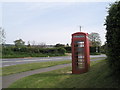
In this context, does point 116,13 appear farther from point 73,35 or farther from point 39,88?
point 73,35

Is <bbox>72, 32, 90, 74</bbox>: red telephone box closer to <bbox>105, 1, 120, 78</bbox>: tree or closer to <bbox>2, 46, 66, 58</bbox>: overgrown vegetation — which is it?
<bbox>105, 1, 120, 78</bbox>: tree

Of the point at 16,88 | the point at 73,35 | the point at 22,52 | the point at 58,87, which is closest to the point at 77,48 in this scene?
the point at 73,35

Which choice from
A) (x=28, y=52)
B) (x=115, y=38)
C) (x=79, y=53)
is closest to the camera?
(x=115, y=38)

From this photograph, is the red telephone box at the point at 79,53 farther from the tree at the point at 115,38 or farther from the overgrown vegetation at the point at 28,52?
the overgrown vegetation at the point at 28,52

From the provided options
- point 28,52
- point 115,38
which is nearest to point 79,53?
point 115,38

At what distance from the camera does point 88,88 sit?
5.96m

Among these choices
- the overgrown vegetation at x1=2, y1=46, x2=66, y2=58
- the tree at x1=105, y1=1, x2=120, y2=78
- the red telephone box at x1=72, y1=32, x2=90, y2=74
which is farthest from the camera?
the overgrown vegetation at x1=2, y1=46, x2=66, y2=58

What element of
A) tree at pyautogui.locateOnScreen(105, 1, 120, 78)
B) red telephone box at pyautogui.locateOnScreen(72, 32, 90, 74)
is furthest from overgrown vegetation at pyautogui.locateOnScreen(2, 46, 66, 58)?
tree at pyautogui.locateOnScreen(105, 1, 120, 78)

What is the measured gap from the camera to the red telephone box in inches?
401

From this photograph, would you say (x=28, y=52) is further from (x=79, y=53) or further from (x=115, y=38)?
(x=115, y=38)

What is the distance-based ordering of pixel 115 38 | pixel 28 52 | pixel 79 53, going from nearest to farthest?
pixel 115 38
pixel 79 53
pixel 28 52

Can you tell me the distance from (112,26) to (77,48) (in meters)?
5.12

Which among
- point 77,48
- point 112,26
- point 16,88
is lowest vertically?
point 16,88

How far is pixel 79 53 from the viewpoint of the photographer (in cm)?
1045
